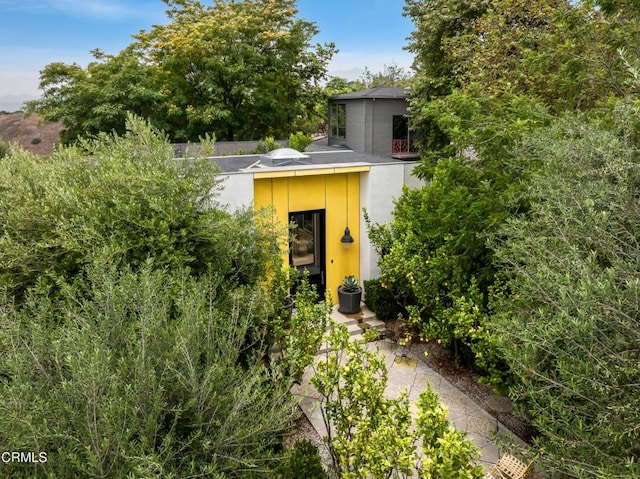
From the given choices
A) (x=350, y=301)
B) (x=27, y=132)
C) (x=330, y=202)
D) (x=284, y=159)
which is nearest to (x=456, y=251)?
(x=350, y=301)

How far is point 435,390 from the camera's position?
8.71 metres

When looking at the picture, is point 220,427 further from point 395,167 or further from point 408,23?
point 408,23

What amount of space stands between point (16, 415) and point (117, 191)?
13.0 ft

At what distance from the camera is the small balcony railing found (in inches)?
891

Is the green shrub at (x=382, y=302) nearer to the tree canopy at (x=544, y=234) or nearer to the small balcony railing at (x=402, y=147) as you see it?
the tree canopy at (x=544, y=234)

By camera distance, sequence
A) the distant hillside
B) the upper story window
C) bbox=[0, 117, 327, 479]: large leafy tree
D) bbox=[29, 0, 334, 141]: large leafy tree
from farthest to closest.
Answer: the distant hillside → the upper story window → bbox=[29, 0, 334, 141]: large leafy tree → bbox=[0, 117, 327, 479]: large leafy tree

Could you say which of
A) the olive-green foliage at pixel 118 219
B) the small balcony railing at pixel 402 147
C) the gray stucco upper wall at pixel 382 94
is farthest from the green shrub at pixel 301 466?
the small balcony railing at pixel 402 147

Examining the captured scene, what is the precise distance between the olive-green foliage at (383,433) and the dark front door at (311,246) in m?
6.66

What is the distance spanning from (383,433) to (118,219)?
4691 millimetres

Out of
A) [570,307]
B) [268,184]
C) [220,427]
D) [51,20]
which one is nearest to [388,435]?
[220,427]

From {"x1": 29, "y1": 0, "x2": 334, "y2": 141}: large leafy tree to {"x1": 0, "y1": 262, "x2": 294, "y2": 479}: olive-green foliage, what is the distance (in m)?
19.8

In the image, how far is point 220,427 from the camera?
412 centimetres

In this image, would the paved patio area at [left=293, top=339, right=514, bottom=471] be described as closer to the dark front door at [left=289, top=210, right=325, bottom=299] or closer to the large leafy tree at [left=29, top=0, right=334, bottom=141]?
the dark front door at [left=289, top=210, right=325, bottom=299]

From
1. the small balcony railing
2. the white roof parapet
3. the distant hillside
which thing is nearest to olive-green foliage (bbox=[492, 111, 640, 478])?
the white roof parapet
